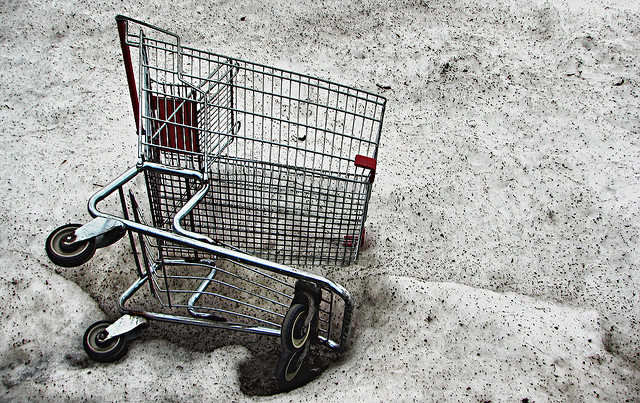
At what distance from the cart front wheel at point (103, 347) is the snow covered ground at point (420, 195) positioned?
0.07 metres

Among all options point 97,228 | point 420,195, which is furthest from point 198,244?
point 420,195

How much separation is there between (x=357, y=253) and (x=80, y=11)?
150 inches

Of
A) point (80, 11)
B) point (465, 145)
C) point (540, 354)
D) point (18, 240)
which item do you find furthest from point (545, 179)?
point (80, 11)

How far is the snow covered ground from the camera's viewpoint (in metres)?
2.46

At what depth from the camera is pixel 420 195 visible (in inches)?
139

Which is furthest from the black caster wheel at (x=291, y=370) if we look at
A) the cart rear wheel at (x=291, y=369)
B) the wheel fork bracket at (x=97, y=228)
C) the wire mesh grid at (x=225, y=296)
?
the wheel fork bracket at (x=97, y=228)

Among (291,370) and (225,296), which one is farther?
(225,296)

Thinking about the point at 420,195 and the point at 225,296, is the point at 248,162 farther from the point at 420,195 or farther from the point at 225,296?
the point at 420,195

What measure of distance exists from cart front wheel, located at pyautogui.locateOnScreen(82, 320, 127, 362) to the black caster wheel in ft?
2.82

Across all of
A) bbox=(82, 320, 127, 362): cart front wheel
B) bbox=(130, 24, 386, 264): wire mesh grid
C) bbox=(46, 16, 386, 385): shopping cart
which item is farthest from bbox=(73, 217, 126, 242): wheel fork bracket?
bbox=(82, 320, 127, 362): cart front wheel

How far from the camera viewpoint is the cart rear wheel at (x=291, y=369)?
2.24 metres

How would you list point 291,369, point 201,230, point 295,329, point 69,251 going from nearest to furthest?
point 69,251
point 295,329
point 291,369
point 201,230

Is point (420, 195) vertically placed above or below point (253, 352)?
above

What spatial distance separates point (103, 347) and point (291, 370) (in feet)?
3.29
